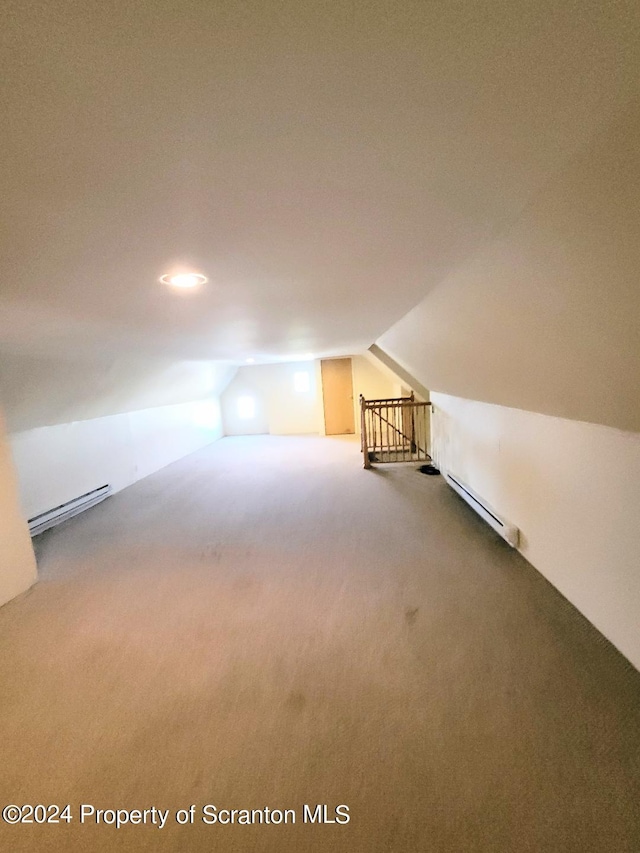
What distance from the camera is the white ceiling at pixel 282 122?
479mm

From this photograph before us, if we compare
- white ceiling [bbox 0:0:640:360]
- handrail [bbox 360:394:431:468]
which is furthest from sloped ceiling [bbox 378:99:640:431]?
handrail [bbox 360:394:431:468]

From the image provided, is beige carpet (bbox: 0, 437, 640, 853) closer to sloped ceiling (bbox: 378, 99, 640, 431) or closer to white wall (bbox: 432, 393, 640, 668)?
white wall (bbox: 432, 393, 640, 668)

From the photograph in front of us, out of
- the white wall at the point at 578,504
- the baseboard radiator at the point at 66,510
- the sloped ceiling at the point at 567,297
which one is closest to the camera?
the sloped ceiling at the point at 567,297

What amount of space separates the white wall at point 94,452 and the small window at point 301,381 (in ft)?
8.67

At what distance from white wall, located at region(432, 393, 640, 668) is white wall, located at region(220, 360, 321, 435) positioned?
5.95 m

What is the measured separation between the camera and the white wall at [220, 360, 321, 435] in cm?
889

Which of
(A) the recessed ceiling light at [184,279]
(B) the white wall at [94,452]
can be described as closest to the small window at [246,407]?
(B) the white wall at [94,452]

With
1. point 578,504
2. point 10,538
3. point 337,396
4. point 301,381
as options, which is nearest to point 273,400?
point 301,381

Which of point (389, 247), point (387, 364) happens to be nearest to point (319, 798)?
point (389, 247)

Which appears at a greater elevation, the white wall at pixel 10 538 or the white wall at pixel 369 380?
the white wall at pixel 369 380

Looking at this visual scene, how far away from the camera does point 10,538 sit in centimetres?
254

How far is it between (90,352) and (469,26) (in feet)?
11.0

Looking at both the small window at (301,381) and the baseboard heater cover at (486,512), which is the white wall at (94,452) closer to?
the small window at (301,381)

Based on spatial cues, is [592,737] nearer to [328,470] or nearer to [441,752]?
[441,752]
